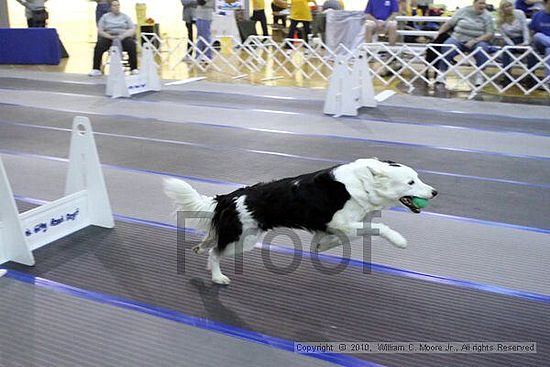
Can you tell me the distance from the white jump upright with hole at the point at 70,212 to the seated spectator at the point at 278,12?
53.3 ft

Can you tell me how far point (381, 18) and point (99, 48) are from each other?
5491 millimetres

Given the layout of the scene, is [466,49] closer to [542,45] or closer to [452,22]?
[452,22]

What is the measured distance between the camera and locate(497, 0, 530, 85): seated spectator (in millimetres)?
9531

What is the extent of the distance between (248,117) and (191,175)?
2.70 metres

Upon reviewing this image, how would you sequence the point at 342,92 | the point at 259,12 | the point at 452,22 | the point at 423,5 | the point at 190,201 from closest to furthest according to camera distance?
the point at 190,201
the point at 342,92
the point at 452,22
the point at 423,5
the point at 259,12

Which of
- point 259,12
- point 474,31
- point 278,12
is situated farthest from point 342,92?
point 278,12

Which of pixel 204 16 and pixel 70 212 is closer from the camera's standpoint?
pixel 70 212

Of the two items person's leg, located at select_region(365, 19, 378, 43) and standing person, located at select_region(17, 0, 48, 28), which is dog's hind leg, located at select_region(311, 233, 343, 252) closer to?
person's leg, located at select_region(365, 19, 378, 43)

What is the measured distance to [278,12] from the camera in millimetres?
19484

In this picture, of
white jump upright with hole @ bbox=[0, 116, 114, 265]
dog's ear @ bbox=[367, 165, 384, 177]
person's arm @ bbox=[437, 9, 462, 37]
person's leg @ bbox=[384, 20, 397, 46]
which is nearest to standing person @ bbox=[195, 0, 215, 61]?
person's leg @ bbox=[384, 20, 397, 46]

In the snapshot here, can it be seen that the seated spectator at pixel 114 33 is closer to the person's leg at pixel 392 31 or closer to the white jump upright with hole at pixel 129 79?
the white jump upright with hole at pixel 129 79

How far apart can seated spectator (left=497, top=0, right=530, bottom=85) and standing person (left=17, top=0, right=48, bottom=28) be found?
10.2 m

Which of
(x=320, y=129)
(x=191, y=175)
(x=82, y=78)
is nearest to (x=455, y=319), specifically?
(x=191, y=175)

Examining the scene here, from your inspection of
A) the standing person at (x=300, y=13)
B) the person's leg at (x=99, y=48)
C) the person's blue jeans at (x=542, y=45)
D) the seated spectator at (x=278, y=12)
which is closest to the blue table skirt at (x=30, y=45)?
the person's leg at (x=99, y=48)
